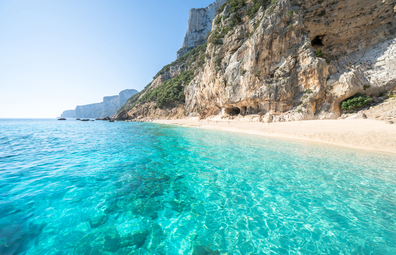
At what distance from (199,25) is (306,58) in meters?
86.0

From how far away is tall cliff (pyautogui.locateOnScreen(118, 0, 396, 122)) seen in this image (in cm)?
2098

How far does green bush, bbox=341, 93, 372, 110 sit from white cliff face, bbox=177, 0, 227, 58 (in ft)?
288

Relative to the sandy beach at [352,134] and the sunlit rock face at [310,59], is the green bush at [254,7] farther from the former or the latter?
the sandy beach at [352,134]

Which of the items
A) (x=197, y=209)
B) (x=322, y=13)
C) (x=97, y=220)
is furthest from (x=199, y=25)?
(x=97, y=220)

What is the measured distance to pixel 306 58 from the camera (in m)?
23.2

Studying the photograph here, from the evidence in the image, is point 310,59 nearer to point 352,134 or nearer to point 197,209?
point 352,134

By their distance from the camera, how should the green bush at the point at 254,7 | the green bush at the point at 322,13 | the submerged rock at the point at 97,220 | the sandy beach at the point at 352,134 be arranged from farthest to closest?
the green bush at the point at 254,7 < the green bush at the point at 322,13 < the sandy beach at the point at 352,134 < the submerged rock at the point at 97,220

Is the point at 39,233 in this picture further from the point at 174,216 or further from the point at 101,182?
the point at 174,216

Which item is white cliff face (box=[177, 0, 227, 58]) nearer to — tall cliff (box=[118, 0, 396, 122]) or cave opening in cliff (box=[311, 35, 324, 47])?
tall cliff (box=[118, 0, 396, 122])

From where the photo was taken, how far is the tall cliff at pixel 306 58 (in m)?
21.0

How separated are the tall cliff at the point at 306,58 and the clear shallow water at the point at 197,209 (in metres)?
20.3

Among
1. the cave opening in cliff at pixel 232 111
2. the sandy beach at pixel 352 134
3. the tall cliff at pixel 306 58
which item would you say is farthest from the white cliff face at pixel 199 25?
the sandy beach at pixel 352 134

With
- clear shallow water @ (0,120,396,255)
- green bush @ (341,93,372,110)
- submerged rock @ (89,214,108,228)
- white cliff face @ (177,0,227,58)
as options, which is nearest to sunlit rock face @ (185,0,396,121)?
green bush @ (341,93,372,110)

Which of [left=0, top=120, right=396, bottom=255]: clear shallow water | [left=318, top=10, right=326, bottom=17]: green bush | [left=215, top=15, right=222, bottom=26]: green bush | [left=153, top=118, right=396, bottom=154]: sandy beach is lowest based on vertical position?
[left=0, top=120, right=396, bottom=255]: clear shallow water
